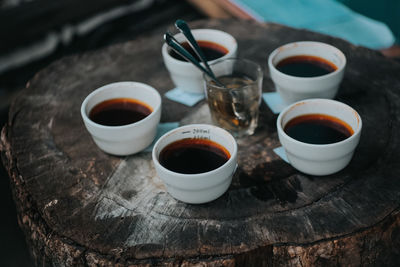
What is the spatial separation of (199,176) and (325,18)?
1913 mm

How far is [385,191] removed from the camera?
1.27 m

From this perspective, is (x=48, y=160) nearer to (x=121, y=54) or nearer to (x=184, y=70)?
(x=184, y=70)

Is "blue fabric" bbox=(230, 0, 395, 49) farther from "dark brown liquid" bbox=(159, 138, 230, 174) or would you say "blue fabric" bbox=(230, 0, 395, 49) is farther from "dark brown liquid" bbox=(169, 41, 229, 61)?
"dark brown liquid" bbox=(159, 138, 230, 174)

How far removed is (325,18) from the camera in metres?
2.75

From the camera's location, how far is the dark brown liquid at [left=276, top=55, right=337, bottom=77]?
1567 mm

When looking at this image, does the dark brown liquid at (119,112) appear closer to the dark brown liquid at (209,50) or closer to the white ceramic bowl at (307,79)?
the dark brown liquid at (209,50)

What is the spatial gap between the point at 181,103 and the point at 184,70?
13 cm

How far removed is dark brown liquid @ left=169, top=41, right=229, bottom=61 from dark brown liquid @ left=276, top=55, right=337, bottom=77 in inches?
8.8

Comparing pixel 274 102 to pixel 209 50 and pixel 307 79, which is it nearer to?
pixel 307 79

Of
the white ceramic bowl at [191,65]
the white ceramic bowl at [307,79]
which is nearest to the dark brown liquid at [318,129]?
the white ceramic bowl at [307,79]

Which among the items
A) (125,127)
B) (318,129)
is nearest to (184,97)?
(125,127)

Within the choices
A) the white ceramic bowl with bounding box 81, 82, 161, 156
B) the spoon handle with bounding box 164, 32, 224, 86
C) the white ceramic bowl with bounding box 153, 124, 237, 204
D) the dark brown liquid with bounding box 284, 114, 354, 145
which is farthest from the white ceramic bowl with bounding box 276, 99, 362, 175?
the white ceramic bowl with bounding box 81, 82, 161, 156

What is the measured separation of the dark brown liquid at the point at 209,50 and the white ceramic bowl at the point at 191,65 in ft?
0.04

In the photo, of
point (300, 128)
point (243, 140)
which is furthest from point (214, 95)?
point (300, 128)
